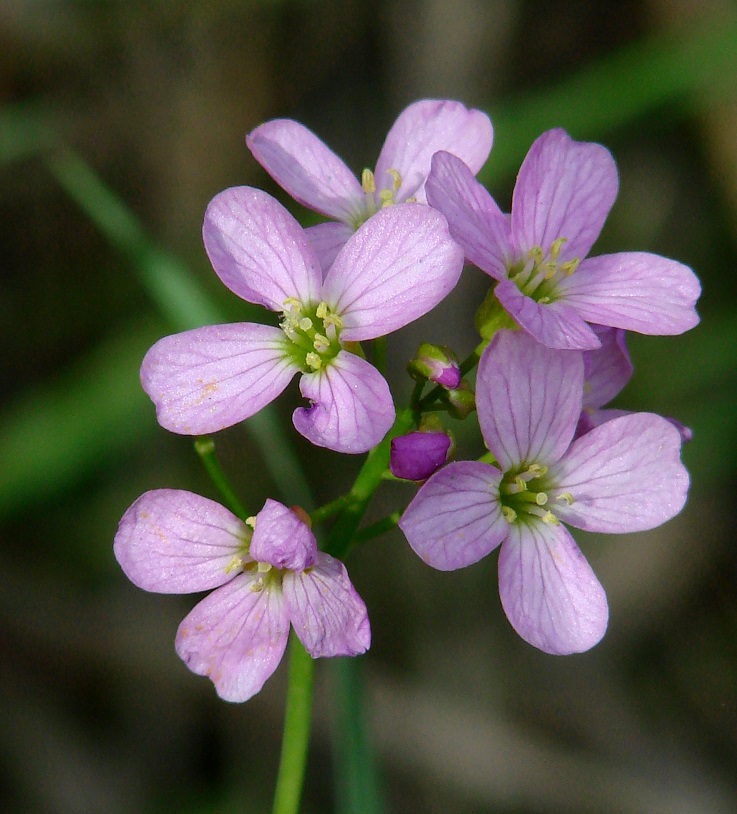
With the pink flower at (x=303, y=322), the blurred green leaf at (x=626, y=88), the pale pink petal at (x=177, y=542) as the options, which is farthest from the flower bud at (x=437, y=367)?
the blurred green leaf at (x=626, y=88)

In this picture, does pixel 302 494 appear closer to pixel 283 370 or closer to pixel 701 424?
pixel 283 370

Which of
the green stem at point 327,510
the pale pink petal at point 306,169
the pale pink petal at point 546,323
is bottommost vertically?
the green stem at point 327,510

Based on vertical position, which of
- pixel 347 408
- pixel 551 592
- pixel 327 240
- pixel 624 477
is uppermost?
pixel 327 240

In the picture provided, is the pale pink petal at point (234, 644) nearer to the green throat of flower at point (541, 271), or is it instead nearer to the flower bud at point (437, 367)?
the flower bud at point (437, 367)

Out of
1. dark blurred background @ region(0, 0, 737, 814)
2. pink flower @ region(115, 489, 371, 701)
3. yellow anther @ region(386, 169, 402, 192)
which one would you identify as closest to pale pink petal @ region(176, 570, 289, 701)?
pink flower @ region(115, 489, 371, 701)

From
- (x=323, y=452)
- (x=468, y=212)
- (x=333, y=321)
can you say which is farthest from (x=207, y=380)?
(x=323, y=452)

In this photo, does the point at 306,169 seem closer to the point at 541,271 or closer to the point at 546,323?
the point at 541,271
